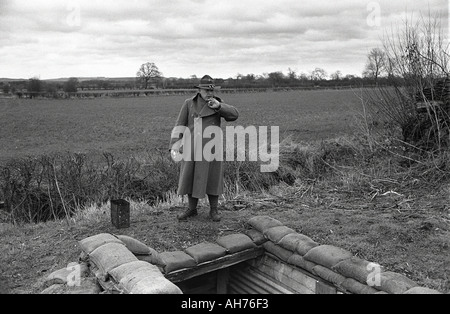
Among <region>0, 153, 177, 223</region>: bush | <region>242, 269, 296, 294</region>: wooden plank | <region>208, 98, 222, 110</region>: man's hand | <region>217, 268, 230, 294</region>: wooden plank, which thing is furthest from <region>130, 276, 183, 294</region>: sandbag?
<region>0, 153, 177, 223</region>: bush

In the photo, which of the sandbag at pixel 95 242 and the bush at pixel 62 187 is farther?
the bush at pixel 62 187

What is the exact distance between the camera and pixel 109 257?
4.22 meters

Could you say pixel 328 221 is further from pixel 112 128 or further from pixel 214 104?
pixel 112 128

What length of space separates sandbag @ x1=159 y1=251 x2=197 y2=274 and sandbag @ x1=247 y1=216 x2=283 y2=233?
3.57 feet

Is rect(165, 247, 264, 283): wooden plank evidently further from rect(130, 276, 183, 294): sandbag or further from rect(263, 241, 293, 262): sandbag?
rect(130, 276, 183, 294): sandbag

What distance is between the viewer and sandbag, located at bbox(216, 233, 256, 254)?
207 inches

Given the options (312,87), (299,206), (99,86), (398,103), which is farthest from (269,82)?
(299,206)

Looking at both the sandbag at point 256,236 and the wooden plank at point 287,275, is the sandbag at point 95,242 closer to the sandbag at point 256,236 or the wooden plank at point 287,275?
the sandbag at point 256,236

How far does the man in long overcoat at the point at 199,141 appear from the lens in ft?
19.0

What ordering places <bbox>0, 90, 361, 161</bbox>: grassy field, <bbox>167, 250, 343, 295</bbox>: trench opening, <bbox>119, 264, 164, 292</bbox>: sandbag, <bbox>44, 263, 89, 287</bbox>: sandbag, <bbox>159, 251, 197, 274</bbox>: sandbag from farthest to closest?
<bbox>0, 90, 361, 161</bbox>: grassy field, <bbox>167, 250, 343, 295</bbox>: trench opening, <bbox>159, 251, 197, 274</bbox>: sandbag, <bbox>44, 263, 89, 287</bbox>: sandbag, <bbox>119, 264, 164, 292</bbox>: sandbag

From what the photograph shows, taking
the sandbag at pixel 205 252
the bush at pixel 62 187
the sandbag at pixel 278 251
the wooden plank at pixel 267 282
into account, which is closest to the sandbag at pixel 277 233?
the sandbag at pixel 278 251

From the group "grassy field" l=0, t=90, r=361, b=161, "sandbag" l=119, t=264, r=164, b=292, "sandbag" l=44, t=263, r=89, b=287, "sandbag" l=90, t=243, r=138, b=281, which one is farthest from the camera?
"grassy field" l=0, t=90, r=361, b=161

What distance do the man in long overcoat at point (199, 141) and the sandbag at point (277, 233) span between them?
881 millimetres

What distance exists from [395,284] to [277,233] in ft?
5.56
